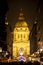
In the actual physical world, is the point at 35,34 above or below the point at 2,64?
below

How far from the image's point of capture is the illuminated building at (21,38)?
28956mm

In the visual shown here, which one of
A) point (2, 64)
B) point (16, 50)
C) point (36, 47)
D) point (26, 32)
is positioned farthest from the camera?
point (26, 32)

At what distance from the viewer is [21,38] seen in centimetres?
3119

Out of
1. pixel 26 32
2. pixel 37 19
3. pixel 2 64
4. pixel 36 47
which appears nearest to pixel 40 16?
pixel 37 19

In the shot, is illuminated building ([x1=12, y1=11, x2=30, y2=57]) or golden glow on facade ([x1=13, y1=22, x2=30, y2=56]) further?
golden glow on facade ([x1=13, y1=22, x2=30, y2=56])

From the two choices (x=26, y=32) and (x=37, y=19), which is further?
(x=26, y=32)

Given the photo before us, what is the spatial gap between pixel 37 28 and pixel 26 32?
141 inches

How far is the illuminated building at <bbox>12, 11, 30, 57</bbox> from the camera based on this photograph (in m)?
29.0

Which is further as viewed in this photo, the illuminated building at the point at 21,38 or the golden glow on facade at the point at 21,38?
the golden glow on facade at the point at 21,38

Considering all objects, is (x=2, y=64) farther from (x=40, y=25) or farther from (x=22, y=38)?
(x=22, y=38)

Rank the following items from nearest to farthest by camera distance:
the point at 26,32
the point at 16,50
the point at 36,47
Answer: the point at 36,47 < the point at 16,50 < the point at 26,32

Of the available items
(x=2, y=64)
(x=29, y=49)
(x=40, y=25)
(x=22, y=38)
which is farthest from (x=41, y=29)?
(x=2, y=64)

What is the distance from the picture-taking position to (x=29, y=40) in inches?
1136

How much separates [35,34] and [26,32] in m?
3.59
